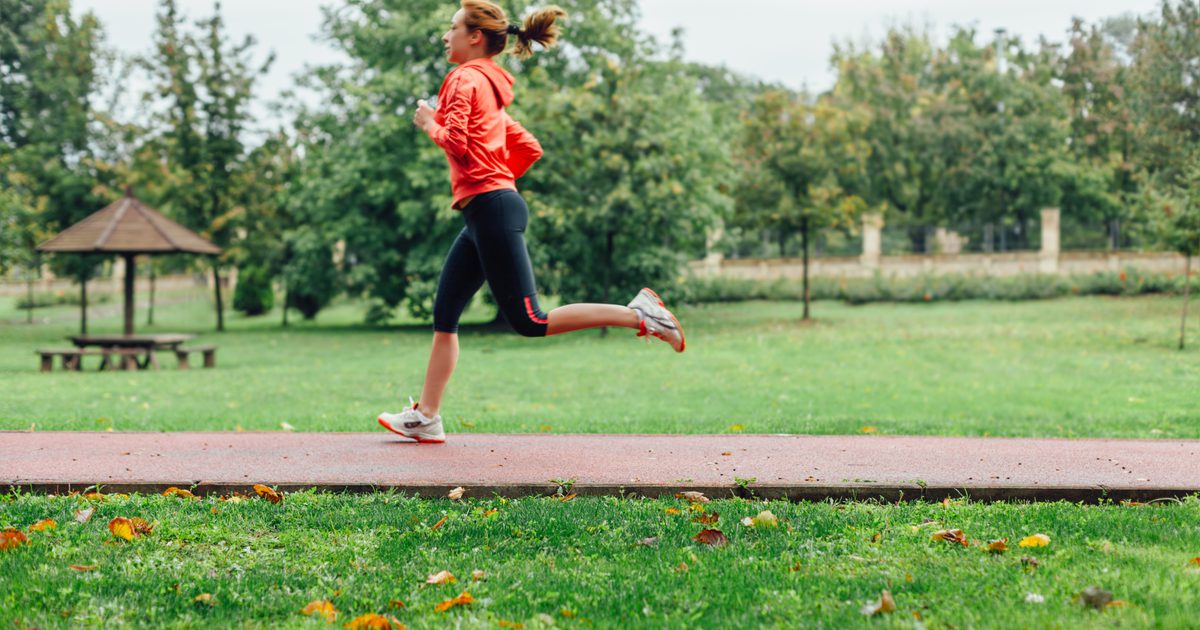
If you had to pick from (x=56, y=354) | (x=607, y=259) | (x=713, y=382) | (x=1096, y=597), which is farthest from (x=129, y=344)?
(x=1096, y=597)

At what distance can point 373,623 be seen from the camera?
9.71ft

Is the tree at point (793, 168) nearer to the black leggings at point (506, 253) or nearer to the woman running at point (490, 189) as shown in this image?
the woman running at point (490, 189)

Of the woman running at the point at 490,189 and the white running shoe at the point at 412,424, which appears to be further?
the white running shoe at the point at 412,424

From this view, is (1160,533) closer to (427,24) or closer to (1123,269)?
(427,24)

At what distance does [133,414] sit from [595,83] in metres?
15.9

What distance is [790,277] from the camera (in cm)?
3988

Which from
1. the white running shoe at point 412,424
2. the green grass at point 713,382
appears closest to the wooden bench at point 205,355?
the green grass at point 713,382

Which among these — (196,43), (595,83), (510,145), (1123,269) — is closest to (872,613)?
(510,145)

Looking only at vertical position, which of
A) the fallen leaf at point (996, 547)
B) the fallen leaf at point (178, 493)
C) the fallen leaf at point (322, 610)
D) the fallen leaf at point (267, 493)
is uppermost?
the fallen leaf at point (996, 547)

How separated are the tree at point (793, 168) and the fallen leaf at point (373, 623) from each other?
942 inches

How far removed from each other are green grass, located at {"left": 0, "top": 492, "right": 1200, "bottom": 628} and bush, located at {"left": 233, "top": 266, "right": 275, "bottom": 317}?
3621 centimetres

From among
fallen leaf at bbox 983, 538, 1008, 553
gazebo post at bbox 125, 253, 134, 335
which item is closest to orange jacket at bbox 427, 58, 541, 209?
fallen leaf at bbox 983, 538, 1008, 553

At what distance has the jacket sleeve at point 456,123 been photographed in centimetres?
509

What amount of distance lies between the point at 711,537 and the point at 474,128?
2.44m
